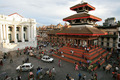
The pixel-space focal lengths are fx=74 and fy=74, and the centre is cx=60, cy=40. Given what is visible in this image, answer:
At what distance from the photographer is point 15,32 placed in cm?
2944

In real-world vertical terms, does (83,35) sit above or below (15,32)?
below

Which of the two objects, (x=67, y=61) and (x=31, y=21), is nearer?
(x=67, y=61)

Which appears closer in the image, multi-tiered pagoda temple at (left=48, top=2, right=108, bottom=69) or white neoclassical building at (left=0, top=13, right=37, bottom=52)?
multi-tiered pagoda temple at (left=48, top=2, right=108, bottom=69)

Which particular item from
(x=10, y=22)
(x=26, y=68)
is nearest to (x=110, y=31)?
(x=26, y=68)

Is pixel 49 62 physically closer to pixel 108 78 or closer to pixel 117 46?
pixel 108 78

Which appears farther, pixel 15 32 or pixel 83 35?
pixel 15 32

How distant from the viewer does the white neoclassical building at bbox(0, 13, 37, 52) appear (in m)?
25.2

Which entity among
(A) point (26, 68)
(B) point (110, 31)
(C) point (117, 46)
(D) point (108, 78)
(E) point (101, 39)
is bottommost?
(D) point (108, 78)

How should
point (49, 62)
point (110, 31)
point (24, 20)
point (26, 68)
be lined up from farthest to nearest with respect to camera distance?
point (24, 20)
point (110, 31)
point (49, 62)
point (26, 68)

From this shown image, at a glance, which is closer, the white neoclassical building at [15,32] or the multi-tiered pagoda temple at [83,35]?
the multi-tiered pagoda temple at [83,35]

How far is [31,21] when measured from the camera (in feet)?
110

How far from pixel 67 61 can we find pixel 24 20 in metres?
26.9

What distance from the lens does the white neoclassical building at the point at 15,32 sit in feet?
82.6

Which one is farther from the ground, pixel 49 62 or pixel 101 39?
pixel 101 39
